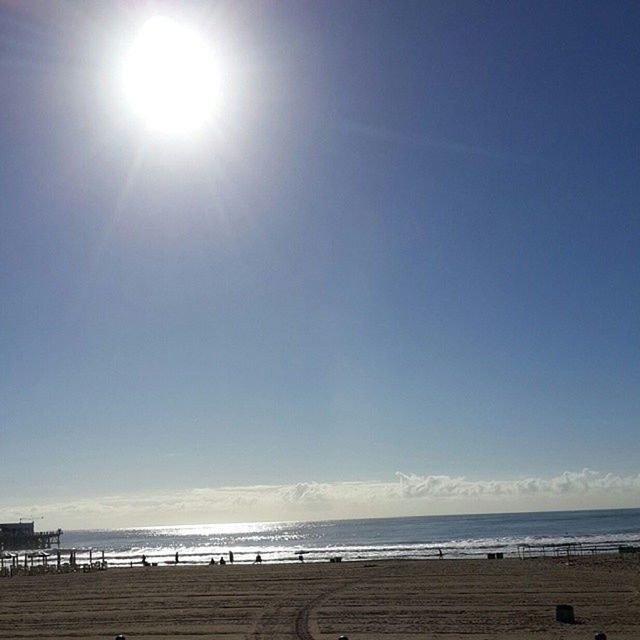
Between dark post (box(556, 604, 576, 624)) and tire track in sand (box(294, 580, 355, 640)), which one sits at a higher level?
tire track in sand (box(294, 580, 355, 640))

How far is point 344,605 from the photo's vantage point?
2233 centimetres

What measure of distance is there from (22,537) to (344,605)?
87.1 meters

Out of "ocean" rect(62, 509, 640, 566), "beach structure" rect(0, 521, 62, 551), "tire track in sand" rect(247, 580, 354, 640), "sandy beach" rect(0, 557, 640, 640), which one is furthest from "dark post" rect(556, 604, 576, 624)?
"beach structure" rect(0, 521, 62, 551)

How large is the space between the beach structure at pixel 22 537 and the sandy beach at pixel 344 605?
65.3 meters

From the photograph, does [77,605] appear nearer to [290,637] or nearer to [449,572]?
[290,637]

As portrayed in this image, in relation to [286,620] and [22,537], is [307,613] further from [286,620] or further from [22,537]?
[22,537]

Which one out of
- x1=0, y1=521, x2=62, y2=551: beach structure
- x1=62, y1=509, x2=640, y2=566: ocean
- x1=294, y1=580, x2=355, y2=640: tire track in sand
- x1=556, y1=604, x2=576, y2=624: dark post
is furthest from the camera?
x1=0, y1=521, x2=62, y2=551: beach structure

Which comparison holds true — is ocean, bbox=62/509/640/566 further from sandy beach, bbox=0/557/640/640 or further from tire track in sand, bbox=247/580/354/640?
tire track in sand, bbox=247/580/354/640

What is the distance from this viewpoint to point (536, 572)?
32531 mm

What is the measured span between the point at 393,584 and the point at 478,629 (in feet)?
37.9

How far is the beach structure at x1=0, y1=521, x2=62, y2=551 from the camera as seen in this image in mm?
92688

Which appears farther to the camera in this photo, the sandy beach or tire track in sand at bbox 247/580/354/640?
the sandy beach

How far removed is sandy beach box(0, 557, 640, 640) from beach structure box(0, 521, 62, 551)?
6532cm

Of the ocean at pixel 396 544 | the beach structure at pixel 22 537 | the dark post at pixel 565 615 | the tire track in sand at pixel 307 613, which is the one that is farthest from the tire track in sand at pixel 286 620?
the beach structure at pixel 22 537
